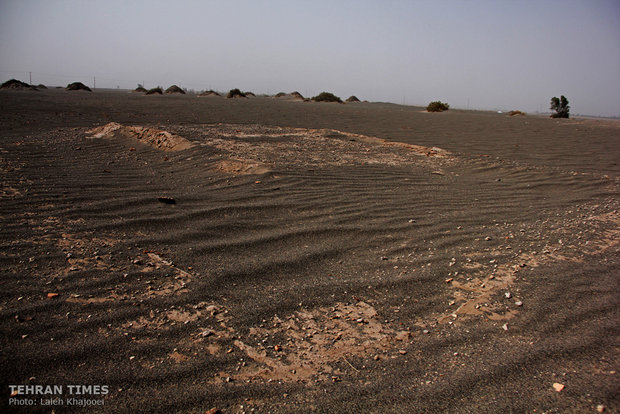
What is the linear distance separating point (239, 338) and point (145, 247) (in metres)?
1.43

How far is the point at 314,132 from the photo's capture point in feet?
33.5

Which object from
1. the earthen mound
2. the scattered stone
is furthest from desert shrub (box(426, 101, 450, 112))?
the scattered stone

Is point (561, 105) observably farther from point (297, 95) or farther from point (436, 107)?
point (297, 95)

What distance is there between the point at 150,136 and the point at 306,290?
245 inches

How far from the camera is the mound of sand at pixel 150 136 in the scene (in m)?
6.87

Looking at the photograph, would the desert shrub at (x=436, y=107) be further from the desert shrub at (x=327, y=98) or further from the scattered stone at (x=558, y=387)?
the scattered stone at (x=558, y=387)

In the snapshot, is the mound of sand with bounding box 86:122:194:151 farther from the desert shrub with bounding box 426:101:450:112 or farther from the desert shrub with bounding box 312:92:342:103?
the desert shrub with bounding box 312:92:342:103

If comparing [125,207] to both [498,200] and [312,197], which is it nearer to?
[312,197]

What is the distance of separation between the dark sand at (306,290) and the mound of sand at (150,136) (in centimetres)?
139

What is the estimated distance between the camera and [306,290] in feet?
8.55

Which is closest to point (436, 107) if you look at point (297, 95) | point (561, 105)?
point (561, 105)

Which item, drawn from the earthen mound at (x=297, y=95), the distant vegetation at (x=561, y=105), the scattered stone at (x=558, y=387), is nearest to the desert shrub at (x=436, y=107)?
the distant vegetation at (x=561, y=105)

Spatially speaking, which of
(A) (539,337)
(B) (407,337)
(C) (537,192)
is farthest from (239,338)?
(C) (537,192)

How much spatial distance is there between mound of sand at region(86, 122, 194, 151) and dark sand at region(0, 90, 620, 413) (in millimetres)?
1387
